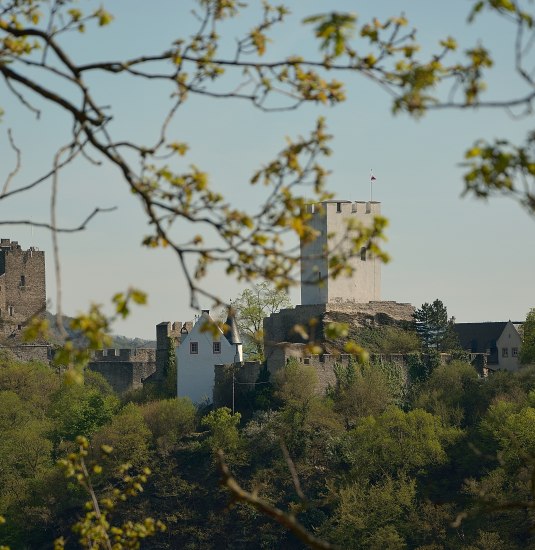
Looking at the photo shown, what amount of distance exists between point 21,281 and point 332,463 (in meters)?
38.7

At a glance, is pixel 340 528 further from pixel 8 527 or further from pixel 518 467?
pixel 8 527

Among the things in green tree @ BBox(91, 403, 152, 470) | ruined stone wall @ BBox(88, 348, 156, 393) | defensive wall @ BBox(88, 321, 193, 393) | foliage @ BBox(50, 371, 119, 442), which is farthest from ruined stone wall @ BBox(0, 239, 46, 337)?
green tree @ BBox(91, 403, 152, 470)

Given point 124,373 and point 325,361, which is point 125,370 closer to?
point 124,373

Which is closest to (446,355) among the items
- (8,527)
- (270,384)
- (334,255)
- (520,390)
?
(520,390)

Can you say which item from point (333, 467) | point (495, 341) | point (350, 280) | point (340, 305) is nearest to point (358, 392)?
point (333, 467)

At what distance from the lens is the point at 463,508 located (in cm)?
4972

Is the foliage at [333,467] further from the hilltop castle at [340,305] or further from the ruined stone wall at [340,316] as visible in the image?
the ruined stone wall at [340,316]

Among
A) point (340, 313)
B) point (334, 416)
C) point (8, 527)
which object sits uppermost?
point (340, 313)

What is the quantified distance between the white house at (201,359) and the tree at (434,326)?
22.0ft

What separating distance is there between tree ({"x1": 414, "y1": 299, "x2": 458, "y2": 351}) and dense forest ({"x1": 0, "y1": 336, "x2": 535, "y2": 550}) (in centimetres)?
192

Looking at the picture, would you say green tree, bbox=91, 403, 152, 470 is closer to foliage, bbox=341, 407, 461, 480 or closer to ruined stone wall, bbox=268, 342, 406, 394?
ruined stone wall, bbox=268, 342, 406, 394

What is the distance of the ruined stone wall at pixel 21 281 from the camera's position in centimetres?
8662

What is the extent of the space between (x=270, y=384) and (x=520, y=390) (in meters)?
8.76

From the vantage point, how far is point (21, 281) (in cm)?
8725
